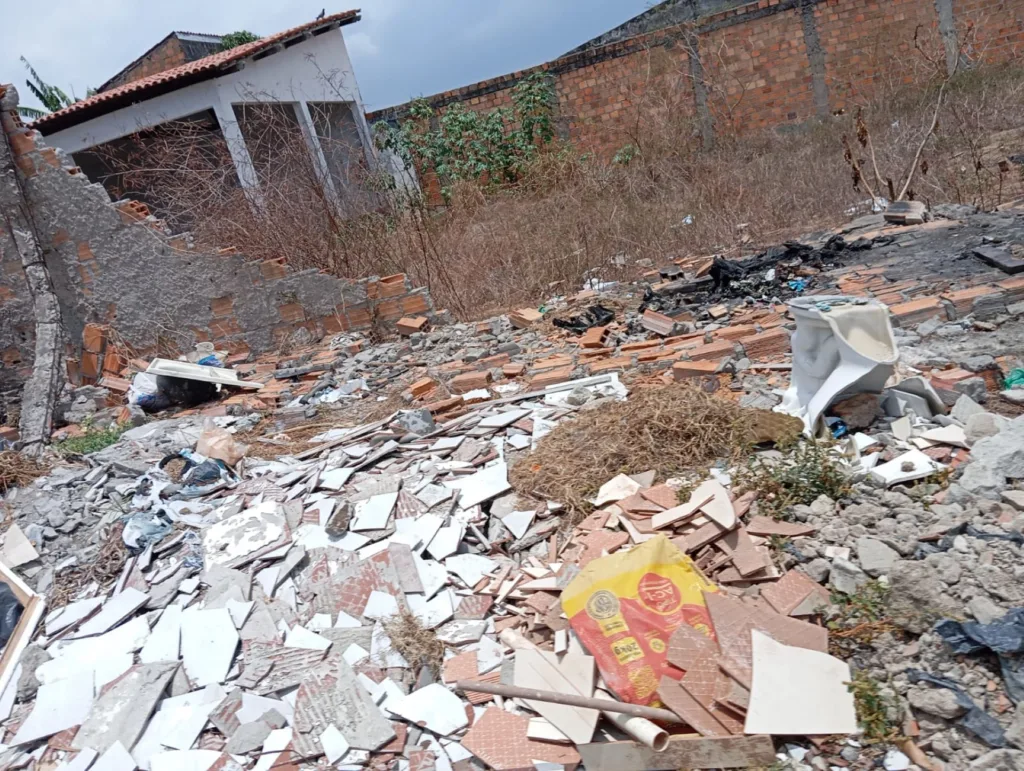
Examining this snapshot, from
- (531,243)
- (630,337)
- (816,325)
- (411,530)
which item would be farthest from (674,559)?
(531,243)

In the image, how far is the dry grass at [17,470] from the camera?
5254mm

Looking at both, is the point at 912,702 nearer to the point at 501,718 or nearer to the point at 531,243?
the point at 501,718

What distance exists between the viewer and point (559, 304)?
24.5ft

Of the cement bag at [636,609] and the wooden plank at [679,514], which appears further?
the wooden plank at [679,514]

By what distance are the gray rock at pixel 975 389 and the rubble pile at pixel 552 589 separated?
14mm

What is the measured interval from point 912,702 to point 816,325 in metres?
2.03

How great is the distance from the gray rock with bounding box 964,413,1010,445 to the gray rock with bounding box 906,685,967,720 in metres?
1.42

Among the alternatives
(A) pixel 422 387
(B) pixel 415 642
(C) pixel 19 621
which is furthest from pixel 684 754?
(A) pixel 422 387

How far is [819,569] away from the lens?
2.80 meters

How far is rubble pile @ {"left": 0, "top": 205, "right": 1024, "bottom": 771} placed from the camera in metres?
2.37

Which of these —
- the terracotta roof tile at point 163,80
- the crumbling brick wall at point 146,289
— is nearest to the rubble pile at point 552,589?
the crumbling brick wall at point 146,289

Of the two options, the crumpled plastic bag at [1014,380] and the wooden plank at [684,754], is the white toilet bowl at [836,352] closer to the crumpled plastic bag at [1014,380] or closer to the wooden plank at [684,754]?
the crumpled plastic bag at [1014,380]

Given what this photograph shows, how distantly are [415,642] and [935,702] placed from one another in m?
1.88

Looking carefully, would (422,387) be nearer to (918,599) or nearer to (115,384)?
(115,384)
